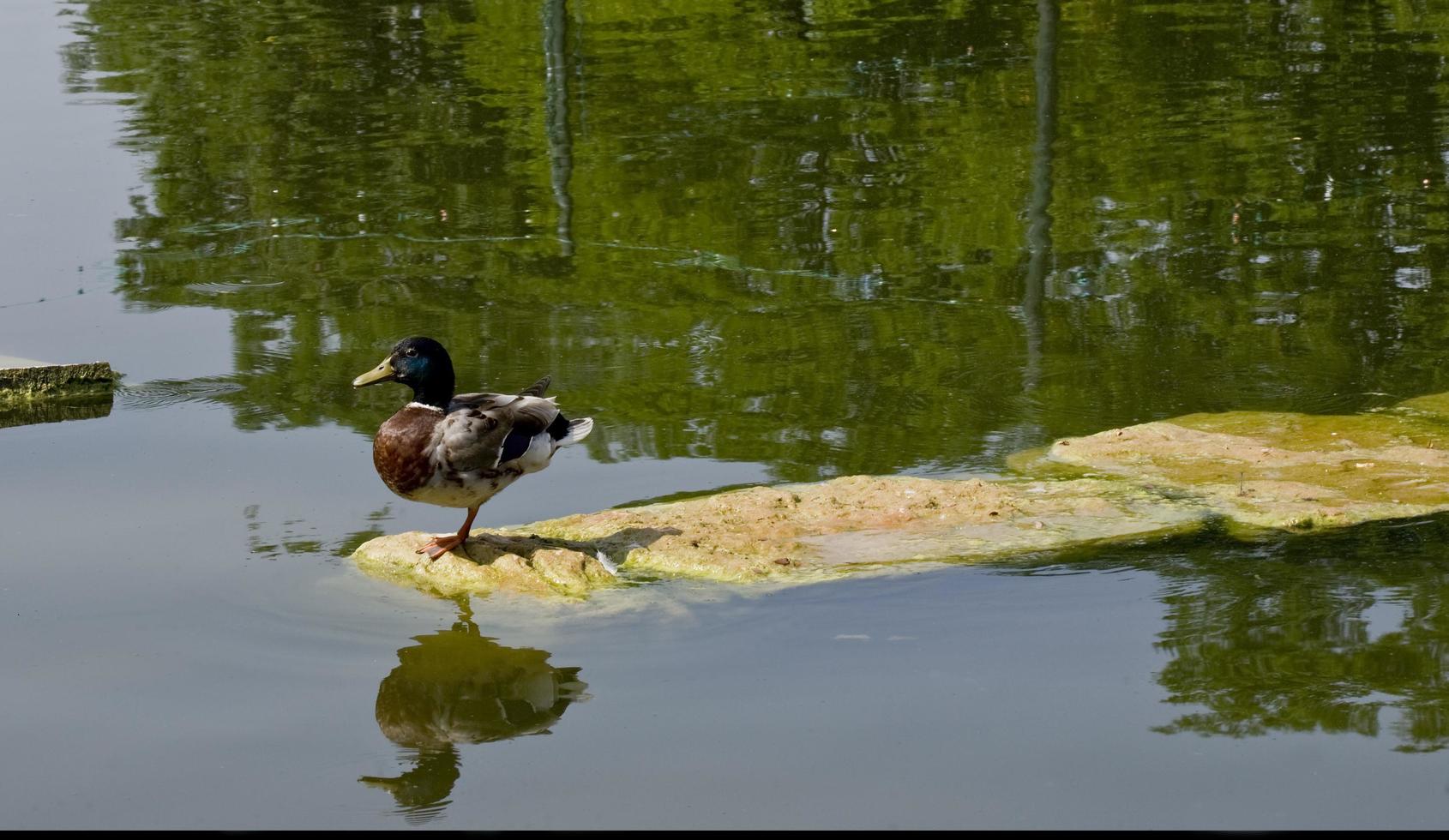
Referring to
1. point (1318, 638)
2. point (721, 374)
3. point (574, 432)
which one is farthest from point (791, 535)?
point (721, 374)

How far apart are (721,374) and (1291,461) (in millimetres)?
A: 2773

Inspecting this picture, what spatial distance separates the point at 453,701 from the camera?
4.80 meters

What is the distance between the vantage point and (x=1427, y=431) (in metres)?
6.60

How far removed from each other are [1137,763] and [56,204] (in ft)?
30.6

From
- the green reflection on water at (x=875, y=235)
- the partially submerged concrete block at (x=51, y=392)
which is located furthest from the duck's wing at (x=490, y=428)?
the partially submerged concrete block at (x=51, y=392)

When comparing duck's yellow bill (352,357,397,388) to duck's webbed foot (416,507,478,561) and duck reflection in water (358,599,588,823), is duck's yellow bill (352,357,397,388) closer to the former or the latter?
duck's webbed foot (416,507,478,561)

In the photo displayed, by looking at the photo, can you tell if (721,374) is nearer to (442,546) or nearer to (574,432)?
(574,432)

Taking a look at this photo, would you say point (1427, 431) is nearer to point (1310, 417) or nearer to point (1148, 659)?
point (1310, 417)

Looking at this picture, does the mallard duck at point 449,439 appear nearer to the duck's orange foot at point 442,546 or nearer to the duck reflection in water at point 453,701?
the duck's orange foot at point 442,546

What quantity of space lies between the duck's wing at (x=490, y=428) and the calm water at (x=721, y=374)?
520 millimetres

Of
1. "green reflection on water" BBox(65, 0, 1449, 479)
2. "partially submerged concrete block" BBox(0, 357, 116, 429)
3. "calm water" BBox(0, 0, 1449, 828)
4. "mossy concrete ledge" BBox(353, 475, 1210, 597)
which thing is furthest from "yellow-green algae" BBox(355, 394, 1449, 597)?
"partially submerged concrete block" BBox(0, 357, 116, 429)

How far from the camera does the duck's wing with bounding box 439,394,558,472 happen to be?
542 centimetres

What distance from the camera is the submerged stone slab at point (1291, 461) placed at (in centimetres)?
575

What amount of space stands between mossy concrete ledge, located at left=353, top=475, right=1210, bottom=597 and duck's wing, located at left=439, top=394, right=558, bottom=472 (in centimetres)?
31
